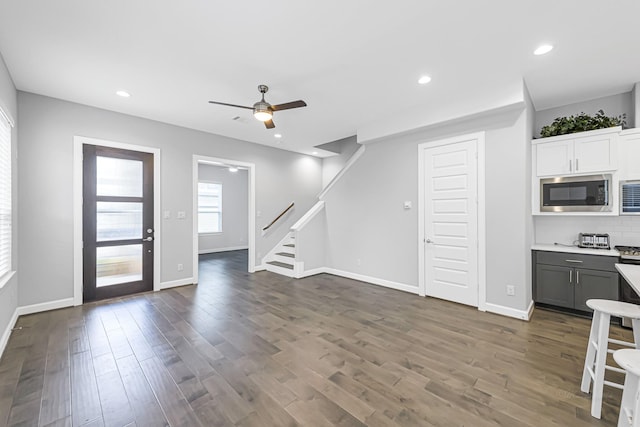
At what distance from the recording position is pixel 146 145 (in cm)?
469

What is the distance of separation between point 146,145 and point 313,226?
3.46m

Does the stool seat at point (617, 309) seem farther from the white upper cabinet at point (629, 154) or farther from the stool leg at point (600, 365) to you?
the white upper cabinet at point (629, 154)

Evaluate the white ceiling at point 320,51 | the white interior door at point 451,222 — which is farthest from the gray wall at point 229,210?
the white interior door at point 451,222

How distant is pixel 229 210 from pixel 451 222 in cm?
753

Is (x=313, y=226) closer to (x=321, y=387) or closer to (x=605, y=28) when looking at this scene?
(x=321, y=387)

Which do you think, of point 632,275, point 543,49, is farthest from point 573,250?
point 543,49

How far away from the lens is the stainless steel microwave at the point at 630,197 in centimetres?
340

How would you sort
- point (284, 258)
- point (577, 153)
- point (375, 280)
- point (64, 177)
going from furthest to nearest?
point (284, 258) → point (375, 280) → point (64, 177) → point (577, 153)

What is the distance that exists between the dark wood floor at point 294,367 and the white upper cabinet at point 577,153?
1.97m

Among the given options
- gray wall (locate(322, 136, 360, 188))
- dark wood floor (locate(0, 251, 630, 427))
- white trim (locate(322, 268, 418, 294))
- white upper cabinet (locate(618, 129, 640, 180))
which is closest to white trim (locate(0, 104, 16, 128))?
dark wood floor (locate(0, 251, 630, 427))

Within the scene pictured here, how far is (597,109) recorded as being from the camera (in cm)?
380

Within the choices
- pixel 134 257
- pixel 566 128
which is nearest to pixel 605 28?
pixel 566 128

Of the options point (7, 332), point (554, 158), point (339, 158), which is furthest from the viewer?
point (339, 158)

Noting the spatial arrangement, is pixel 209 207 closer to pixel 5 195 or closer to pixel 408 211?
pixel 5 195
